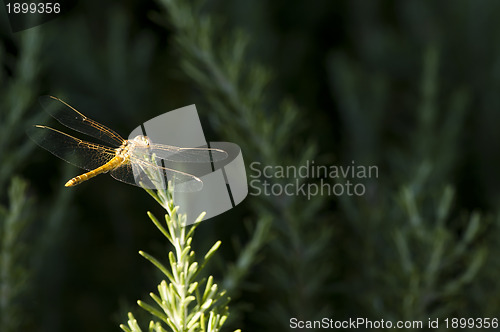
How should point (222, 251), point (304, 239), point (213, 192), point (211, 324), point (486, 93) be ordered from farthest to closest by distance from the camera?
point (486, 93) → point (222, 251) → point (304, 239) → point (213, 192) → point (211, 324)

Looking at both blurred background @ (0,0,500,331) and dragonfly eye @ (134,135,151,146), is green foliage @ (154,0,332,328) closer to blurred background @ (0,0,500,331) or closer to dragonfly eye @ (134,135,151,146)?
blurred background @ (0,0,500,331)

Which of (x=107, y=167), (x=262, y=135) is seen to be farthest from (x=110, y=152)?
(x=262, y=135)

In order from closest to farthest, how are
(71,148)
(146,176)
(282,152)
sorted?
(146,176), (71,148), (282,152)

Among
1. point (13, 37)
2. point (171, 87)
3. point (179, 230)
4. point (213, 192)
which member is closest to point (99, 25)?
point (171, 87)

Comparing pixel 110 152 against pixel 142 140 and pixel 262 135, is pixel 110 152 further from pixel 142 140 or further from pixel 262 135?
pixel 262 135

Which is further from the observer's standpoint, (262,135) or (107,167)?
(262,135)

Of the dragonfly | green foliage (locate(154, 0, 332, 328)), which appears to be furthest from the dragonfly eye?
green foliage (locate(154, 0, 332, 328))

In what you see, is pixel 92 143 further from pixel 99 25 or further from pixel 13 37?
pixel 99 25

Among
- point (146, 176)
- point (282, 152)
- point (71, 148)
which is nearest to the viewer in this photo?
point (146, 176)
